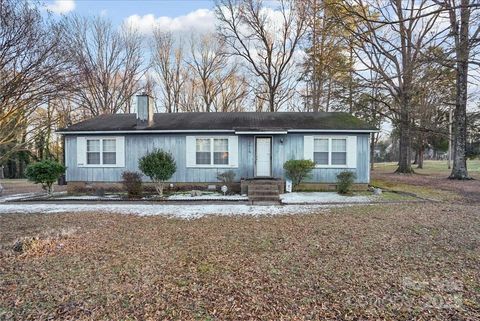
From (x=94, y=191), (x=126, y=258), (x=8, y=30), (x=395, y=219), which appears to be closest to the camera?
(x=126, y=258)

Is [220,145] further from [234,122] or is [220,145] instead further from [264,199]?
[264,199]

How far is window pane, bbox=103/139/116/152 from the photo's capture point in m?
14.4

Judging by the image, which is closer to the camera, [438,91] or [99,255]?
[99,255]

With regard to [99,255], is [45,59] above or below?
above

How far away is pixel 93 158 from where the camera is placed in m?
14.4

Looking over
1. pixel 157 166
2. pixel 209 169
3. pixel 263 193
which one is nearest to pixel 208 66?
pixel 209 169

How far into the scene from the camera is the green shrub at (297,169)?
13023 millimetres

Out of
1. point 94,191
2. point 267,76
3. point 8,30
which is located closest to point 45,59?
point 8,30

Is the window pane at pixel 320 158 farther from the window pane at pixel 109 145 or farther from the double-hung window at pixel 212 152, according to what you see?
the window pane at pixel 109 145

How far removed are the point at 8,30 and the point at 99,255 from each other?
13.1 meters

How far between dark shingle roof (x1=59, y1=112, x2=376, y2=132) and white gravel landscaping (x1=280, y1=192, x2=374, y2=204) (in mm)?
3102

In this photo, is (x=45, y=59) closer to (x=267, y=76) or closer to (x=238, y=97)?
(x=267, y=76)

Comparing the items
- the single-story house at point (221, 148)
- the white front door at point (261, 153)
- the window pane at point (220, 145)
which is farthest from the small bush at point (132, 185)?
the white front door at point (261, 153)

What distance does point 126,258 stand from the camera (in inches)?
202
